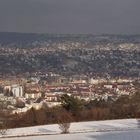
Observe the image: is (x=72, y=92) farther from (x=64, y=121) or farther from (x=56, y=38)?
(x=56, y=38)

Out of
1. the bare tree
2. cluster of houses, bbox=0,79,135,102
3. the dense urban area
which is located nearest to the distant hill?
the dense urban area

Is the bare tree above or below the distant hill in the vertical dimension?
above

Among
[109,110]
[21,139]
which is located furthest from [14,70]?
A: [21,139]

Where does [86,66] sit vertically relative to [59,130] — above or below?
below

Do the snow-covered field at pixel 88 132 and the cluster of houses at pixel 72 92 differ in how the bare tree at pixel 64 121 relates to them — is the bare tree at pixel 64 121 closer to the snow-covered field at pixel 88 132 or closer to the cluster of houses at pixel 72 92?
the snow-covered field at pixel 88 132

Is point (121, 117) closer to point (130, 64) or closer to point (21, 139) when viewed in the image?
point (21, 139)

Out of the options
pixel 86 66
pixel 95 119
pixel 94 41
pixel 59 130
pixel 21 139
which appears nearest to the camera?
pixel 21 139

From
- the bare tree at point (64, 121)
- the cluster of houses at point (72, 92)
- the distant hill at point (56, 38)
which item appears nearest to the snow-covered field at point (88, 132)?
the bare tree at point (64, 121)

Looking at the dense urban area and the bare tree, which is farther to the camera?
the dense urban area

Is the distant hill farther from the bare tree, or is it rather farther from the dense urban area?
the bare tree
